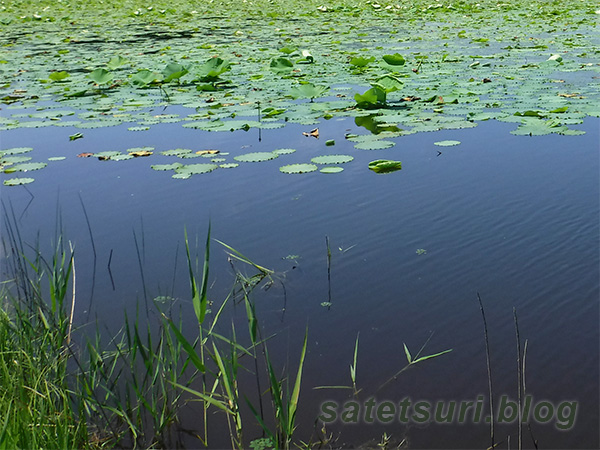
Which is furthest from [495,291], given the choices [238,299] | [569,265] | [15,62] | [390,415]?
[15,62]

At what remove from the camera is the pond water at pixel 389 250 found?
1931 mm

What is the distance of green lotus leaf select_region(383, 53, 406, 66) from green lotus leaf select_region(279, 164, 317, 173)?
2.91 meters

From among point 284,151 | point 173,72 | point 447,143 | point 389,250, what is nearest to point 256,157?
point 284,151

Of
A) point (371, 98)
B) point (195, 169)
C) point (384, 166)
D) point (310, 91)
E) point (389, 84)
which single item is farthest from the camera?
point (310, 91)

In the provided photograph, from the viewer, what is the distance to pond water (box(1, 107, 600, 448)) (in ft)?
6.33

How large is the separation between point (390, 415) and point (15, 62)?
761 centimetres

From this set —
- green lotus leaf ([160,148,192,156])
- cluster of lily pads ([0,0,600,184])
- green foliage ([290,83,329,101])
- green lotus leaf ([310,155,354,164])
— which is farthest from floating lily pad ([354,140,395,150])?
green foliage ([290,83,329,101])

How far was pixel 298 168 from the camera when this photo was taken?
3711 millimetres

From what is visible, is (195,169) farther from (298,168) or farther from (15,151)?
(15,151)

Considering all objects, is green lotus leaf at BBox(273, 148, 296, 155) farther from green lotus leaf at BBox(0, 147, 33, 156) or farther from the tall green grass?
the tall green grass

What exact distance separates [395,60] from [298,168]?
2989 mm

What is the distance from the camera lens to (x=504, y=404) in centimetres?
181

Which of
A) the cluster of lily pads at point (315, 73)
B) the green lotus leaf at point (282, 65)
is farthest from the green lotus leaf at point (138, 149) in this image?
the green lotus leaf at point (282, 65)

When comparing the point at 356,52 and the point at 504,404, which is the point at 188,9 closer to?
the point at 356,52
